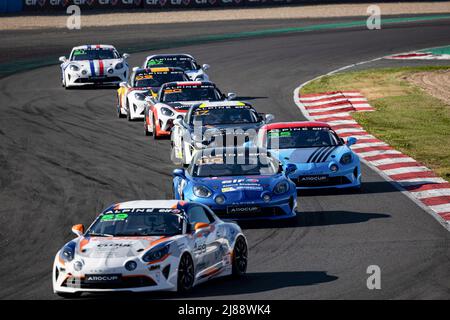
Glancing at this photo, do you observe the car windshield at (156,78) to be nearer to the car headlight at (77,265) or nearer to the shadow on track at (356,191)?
the shadow on track at (356,191)

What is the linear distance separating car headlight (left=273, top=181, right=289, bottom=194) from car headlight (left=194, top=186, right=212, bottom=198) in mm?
1039

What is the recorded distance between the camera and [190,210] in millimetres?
14930

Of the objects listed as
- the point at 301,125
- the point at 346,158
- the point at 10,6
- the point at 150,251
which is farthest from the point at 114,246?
the point at 10,6

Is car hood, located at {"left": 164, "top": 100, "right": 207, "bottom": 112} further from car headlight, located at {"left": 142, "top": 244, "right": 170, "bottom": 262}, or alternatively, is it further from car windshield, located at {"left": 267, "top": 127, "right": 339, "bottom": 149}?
car headlight, located at {"left": 142, "top": 244, "right": 170, "bottom": 262}

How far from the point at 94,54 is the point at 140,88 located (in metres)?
7.56

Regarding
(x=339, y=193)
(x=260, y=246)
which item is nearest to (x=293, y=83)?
(x=339, y=193)

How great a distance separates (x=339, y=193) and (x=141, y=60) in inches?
1016

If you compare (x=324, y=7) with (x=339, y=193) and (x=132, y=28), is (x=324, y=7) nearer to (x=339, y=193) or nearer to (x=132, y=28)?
(x=132, y=28)

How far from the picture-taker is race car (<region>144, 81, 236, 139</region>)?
28.1 metres

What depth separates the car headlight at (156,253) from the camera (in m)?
13.6

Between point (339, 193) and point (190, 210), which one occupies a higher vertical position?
point (190, 210)

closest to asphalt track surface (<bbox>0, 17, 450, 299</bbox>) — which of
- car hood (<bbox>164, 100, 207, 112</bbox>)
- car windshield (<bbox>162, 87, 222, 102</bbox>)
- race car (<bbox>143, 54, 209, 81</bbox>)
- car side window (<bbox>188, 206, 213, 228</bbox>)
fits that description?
car side window (<bbox>188, 206, 213, 228</bbox>)

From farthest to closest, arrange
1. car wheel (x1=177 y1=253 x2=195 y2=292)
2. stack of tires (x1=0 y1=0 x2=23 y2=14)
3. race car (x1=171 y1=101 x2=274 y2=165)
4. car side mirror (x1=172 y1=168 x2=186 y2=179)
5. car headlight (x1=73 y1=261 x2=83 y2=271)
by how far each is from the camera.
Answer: stack of tires (x1=0 y1=0 x2=23 y2=14) → race car (x1=171 y1=101 x2=274 y2=165) → car side mirror (x1=172 y1=168 x2=186 y2=179) → car wheel (x1=177 y1=253 x2=195 y2=292) → car headlight (x1=73 y1=261 x2=83 y2=271)
